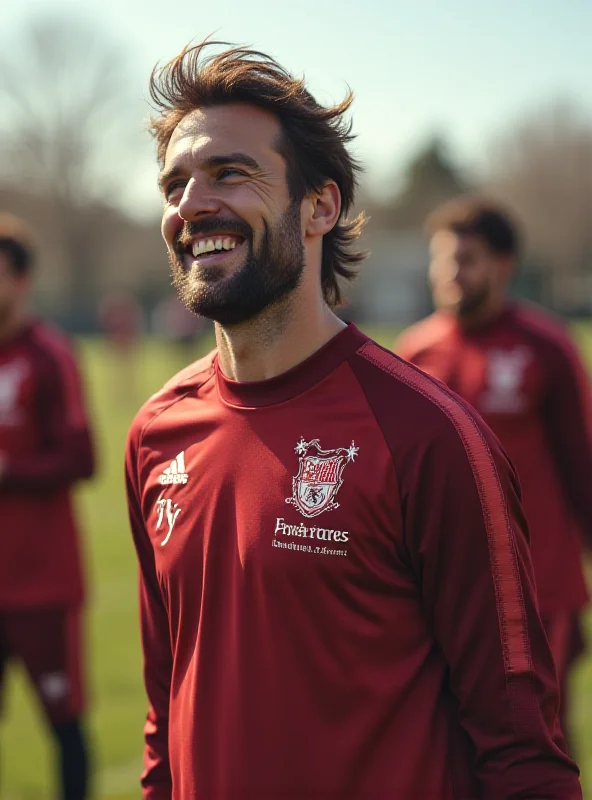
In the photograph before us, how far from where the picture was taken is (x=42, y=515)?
15.7 ft

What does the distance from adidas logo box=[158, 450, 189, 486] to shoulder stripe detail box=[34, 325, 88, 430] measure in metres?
2.47

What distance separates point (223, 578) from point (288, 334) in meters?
0.56

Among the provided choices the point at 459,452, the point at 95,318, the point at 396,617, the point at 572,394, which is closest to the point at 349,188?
the point at 459,452

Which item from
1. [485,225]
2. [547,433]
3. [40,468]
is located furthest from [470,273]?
[40,468]

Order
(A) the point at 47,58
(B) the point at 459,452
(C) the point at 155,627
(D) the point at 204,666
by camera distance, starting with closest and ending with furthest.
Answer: (B) the point at 459,452 < (D) the point at 204,666 < (C) the point at 155,627 < (A) the point at 47,58

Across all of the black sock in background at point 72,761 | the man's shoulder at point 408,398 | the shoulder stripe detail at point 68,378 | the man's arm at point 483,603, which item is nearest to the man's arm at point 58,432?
the shoulder stripe detail at point 68,378

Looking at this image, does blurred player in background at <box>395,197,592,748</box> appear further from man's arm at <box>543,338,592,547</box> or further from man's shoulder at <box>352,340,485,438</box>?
man's shoulder at <box>352,340,485,438</box>

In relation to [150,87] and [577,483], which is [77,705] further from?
[150,87]

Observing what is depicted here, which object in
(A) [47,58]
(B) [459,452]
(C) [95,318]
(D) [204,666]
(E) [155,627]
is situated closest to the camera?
(B) [459,452]

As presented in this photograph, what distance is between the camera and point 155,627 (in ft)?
8.32

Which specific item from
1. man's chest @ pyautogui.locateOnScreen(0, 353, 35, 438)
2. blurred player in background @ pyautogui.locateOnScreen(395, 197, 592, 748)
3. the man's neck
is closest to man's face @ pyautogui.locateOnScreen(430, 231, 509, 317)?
blurred player in background @ pyautogui.locateOnScreen(395, 197, 592, 748)

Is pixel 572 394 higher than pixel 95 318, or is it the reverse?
pixel 95 318

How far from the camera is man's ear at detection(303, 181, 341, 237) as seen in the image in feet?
7.89

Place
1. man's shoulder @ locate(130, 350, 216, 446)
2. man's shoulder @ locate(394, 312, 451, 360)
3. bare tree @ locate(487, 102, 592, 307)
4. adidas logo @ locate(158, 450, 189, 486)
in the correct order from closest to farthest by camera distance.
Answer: adidas logo @ locate(158, 450, 189, 486) < man's shoulder @ locate(130, 350, 216, 446) < man's shoulder @ locate(394, 312, 451, 360) < bare tree @ locate(487, 102, 592, 307)
